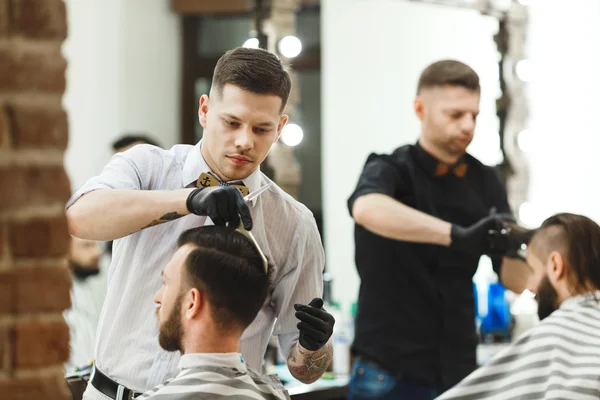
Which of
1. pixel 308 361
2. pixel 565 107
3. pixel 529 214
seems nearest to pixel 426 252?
pixel 308 361

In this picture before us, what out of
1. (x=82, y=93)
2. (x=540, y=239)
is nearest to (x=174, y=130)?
(x=82, y=93)

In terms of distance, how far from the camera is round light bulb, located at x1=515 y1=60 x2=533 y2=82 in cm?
368

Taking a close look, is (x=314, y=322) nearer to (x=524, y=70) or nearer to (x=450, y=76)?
(x=450, y=76)

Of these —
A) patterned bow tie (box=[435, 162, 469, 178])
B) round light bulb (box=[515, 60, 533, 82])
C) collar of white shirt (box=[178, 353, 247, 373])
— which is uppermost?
round light bulb (box=[515, 60, 533, 82])

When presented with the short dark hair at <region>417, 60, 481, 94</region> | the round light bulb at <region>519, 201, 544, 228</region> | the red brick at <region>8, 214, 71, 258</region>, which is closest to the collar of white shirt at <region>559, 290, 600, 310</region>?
the short dark hair at <region>417, 60, 481, 94</region>

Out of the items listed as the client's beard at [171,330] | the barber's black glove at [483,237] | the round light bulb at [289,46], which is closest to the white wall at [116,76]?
the round light bulb at [289,46]

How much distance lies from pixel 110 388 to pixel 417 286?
3.49ft

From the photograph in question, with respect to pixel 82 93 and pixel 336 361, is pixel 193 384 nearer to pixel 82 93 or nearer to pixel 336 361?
pixel 336 361

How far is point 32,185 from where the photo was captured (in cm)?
88

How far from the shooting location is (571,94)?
3760 mm

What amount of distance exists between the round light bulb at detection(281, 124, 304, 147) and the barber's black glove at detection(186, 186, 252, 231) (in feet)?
5.45

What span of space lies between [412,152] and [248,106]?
1034 mm

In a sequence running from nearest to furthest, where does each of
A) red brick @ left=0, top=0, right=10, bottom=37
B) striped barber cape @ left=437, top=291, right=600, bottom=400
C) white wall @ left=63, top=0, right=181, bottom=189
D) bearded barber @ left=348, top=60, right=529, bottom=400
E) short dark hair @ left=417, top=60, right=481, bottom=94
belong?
1. red brick @ left=0, top=0, right=10, bottom=37
2. striped barber cape @ left=437, top=291, right=600, bottom=400
3. bearded barber @ left=348, top=60, right=529, bottom=400
4. short dark hair @ left=417, top=60, right=481, bottom=94
5. white wall @ left=63, top=0, right=181, bottom=189

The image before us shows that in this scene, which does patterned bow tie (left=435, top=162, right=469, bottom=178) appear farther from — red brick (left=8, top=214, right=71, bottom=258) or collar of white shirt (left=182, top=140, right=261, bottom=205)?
red brick (left=8, top=214, right=71, bottom=258)
